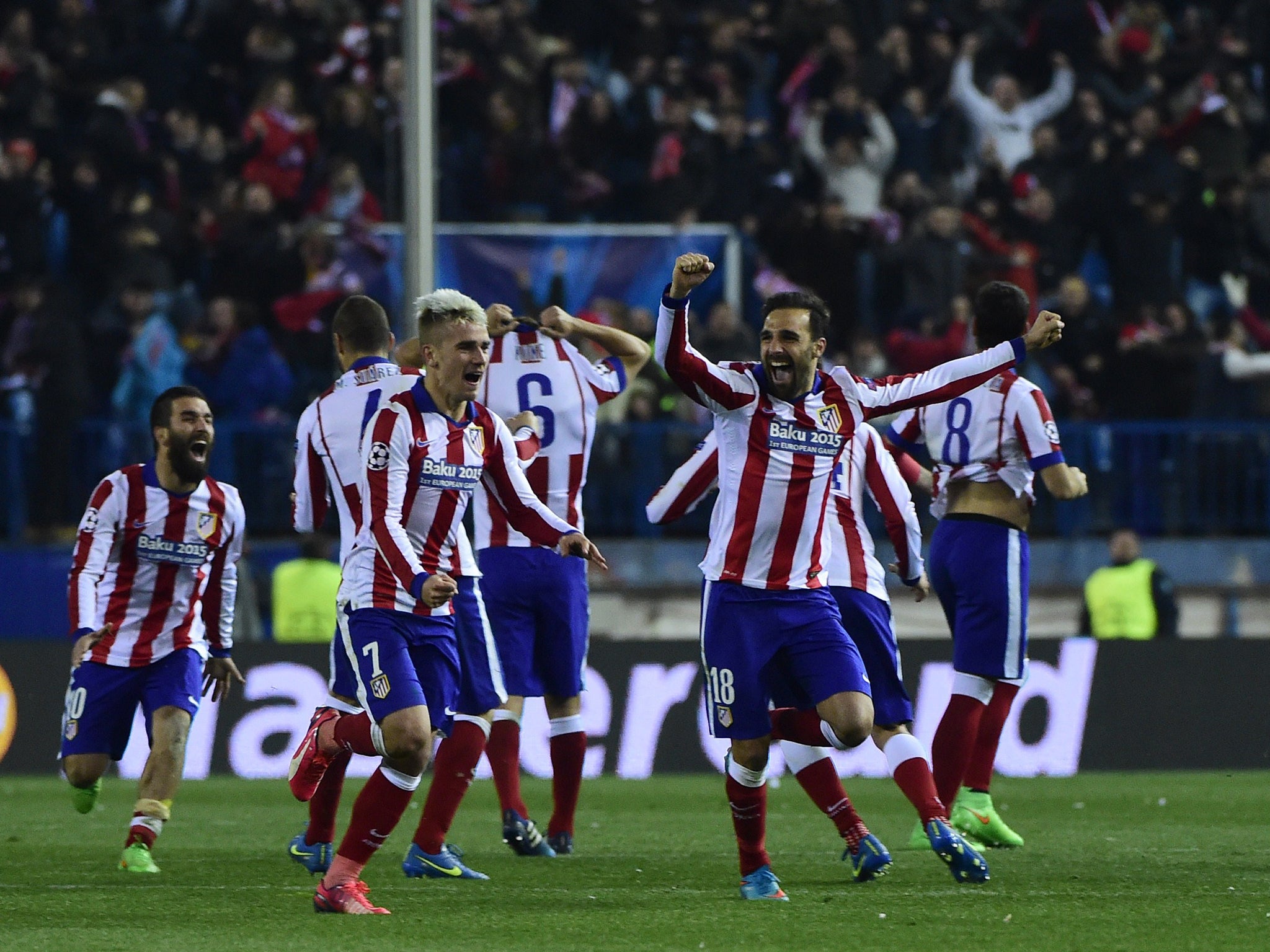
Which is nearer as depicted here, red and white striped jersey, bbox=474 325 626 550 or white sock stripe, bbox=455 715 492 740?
white sock stripe, bbox=455 715 492 740

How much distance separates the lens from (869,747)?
12891 millimetres

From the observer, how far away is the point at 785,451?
698 cm

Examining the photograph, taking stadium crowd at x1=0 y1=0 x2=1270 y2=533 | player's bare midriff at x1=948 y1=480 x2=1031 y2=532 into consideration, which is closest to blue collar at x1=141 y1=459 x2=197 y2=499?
player's bare midriff at x1=948 y1=480 x2=1031 y2=532

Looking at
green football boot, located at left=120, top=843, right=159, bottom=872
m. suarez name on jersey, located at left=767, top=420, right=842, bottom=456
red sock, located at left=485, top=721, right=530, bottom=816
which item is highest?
m. suarez name on jersey, located at left=767, top=420, right=842, bottom=456

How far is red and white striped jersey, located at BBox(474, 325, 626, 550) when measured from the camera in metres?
8.84

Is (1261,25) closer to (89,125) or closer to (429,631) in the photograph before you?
(89,125)

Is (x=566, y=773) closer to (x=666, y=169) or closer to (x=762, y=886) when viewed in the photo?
(x=762, y=886)

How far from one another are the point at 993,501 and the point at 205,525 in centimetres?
326

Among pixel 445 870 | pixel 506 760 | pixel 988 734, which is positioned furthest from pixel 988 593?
pixel 445 870

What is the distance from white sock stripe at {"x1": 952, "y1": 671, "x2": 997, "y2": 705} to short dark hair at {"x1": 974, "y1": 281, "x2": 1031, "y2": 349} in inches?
55.6

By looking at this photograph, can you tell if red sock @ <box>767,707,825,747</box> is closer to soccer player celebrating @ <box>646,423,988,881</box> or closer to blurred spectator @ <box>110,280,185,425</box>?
soccer player celebrating @ <box>646,423,988,881</box>

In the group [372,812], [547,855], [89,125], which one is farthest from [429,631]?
[89,125]

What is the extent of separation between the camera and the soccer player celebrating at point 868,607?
7.41 metres

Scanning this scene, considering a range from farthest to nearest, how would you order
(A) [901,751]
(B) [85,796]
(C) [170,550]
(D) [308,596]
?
(D) [308,596] < (B) [85,796] < (C) [170,550] < (A) [901,751]
